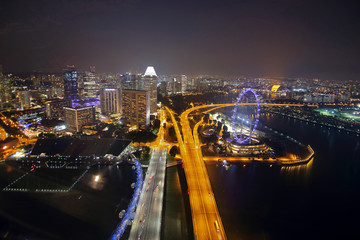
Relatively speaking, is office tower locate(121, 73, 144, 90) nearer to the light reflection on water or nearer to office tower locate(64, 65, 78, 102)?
office tower locate(64, 65, 78, 102)

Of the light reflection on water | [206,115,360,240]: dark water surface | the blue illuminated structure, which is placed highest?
the blue illuminated structure

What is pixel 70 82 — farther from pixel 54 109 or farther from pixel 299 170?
pixel 299 170

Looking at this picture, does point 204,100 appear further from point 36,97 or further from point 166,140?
point 36,97

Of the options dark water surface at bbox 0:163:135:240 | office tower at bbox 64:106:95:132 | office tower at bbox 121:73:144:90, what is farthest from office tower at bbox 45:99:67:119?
dark water surface at bbox 0:163:135:240

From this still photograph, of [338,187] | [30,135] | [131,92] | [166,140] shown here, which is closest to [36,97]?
[30,135]

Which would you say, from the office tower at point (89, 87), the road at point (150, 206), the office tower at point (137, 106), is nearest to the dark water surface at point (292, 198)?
the road at point (150, 206)

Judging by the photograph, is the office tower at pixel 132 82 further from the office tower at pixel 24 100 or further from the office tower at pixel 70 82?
the office tower at pixel 24 100

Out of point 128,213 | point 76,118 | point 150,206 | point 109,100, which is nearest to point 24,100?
point 109,100

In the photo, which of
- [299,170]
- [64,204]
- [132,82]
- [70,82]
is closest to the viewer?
[64,204]
